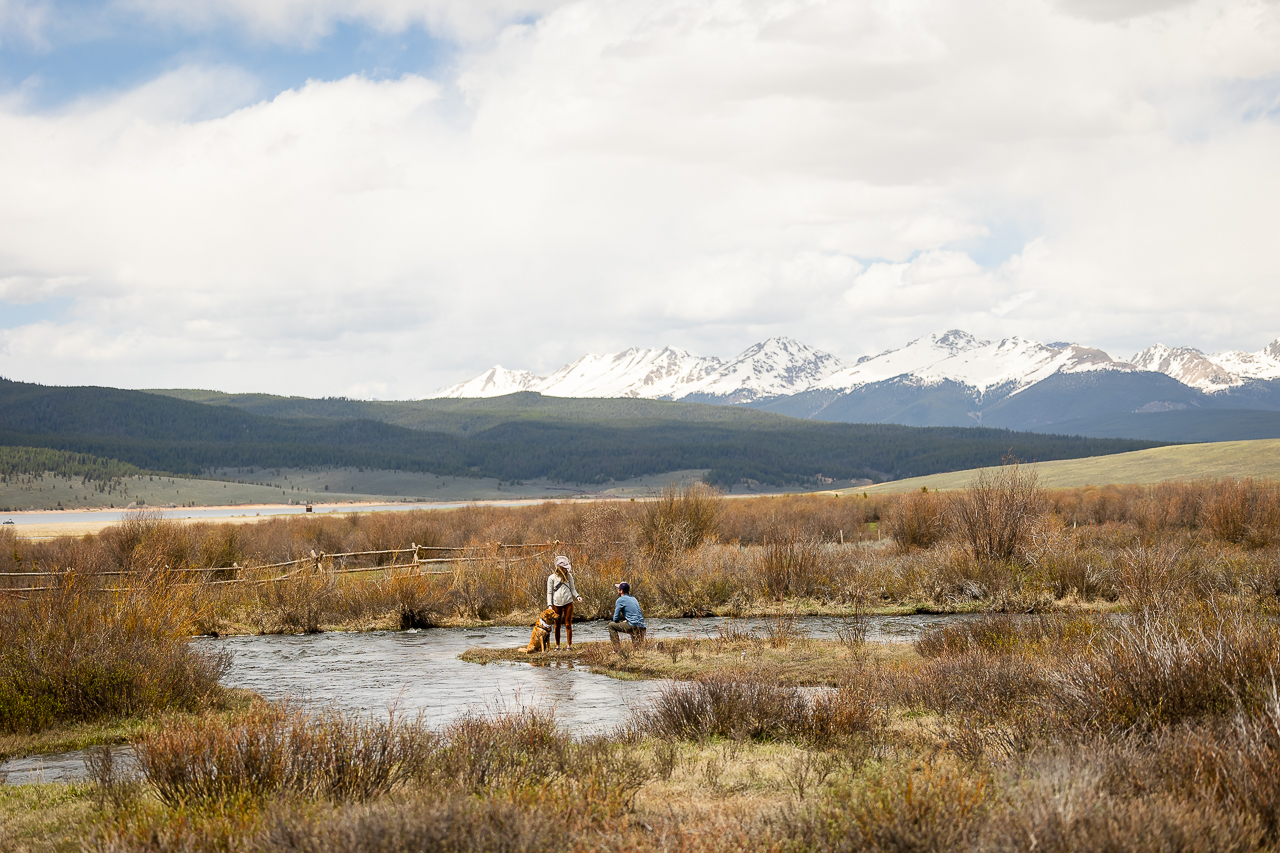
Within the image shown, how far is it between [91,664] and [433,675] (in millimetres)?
6490

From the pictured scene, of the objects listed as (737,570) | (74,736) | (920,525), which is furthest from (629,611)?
(920,525)

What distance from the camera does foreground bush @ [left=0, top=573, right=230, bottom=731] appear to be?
42.4ft

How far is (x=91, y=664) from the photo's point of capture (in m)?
13.3

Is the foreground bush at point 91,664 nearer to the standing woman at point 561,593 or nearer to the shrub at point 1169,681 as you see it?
the standing woman at point 561,593

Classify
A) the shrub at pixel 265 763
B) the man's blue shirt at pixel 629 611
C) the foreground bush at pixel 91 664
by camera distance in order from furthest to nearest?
the man's blue shirt at pixel 629 611 < the foreground bush at pixel 91 664 < the shrub at pixel 265 763

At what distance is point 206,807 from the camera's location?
21.9 feet

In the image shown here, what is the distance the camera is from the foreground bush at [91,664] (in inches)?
509

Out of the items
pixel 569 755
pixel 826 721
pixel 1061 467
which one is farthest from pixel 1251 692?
pixel 1061 467

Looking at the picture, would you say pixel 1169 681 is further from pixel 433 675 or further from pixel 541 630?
pixel 541 630

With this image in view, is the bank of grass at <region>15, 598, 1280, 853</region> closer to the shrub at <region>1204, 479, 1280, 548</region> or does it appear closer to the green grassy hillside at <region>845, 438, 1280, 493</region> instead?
the shrub at <region>1204, 479, 1280, 548</region>

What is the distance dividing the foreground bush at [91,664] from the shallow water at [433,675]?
1.42m

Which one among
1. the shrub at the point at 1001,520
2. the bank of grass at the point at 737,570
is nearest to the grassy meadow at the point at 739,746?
the bank of grass at the point at 737,570

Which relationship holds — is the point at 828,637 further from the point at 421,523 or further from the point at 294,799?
the point at 421,523

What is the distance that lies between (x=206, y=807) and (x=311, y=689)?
1088 cm
